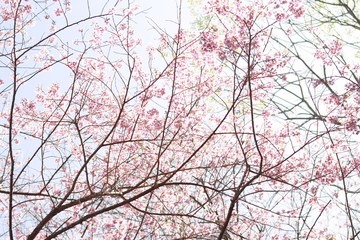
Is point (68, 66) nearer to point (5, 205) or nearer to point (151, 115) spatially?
point (151, 115)

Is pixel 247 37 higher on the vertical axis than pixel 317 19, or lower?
lower

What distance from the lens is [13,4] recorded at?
4.52m

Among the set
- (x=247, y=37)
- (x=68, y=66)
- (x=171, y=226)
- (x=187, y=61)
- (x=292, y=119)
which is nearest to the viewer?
(x=247, y=37)

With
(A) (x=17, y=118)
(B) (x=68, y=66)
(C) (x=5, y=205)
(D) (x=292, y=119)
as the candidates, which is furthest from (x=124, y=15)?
(D) (x=292, y=119)

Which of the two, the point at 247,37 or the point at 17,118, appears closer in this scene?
the point at 247,37

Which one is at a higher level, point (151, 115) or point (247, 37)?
point (151, 115)

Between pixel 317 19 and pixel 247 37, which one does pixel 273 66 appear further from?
pixel 317 19

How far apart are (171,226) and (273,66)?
271cm

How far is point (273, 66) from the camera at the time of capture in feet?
11.0

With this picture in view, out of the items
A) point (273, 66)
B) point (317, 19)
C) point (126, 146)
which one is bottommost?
point (273, 66)

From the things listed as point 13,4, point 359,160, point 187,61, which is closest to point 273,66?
point 187,61

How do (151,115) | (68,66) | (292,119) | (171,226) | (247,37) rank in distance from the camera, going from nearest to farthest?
(247,37) → (68,66) → (151,115) → (171,226) → (292,119)

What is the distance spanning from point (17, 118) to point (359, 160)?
4.02 m

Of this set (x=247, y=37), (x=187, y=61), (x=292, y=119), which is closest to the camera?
(x=247, y=37)
